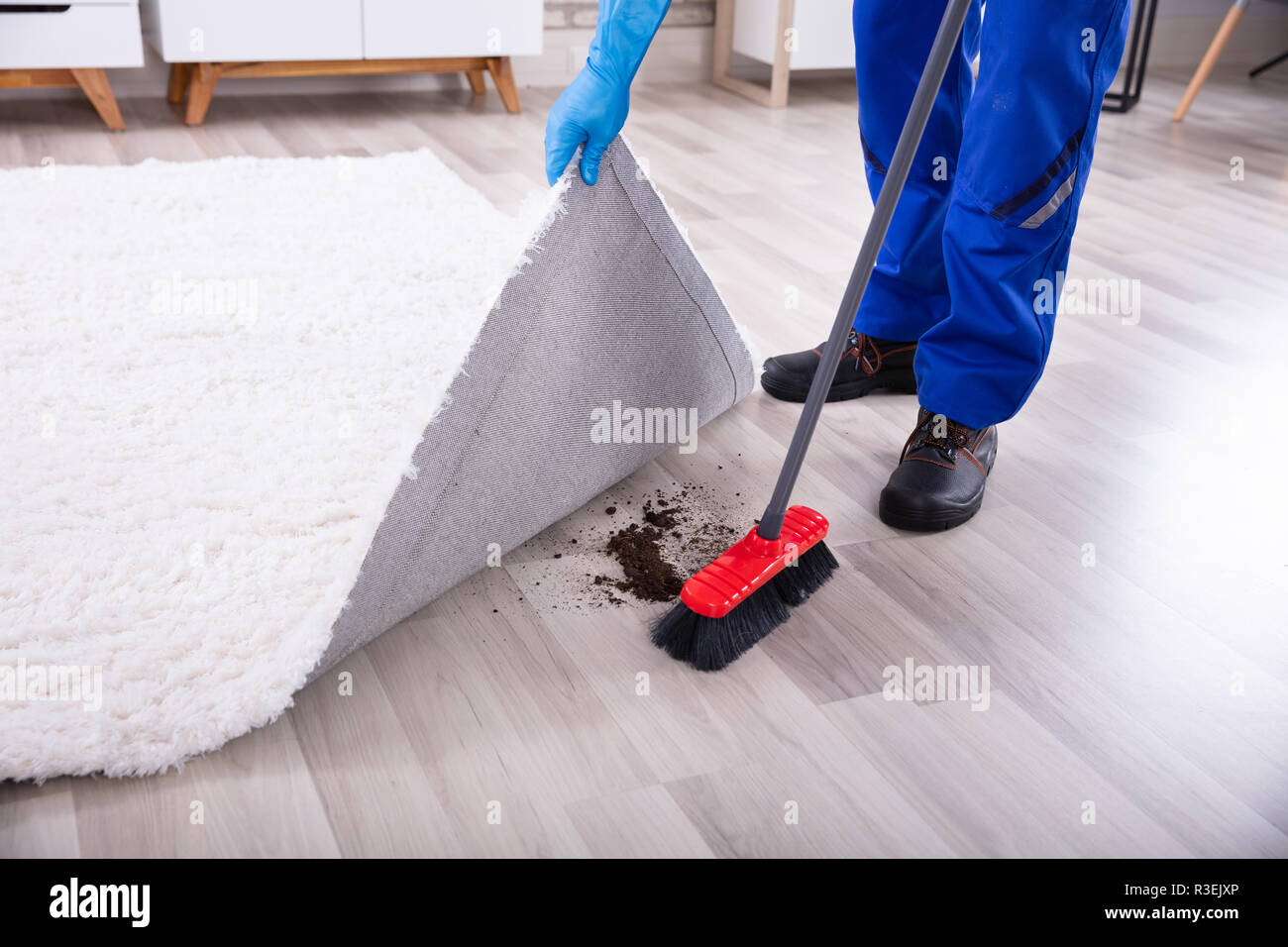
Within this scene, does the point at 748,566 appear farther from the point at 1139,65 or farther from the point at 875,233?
the point at 1139,65

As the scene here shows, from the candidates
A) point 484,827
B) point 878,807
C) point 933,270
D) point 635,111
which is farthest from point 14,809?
point 635,111

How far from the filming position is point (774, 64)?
3420 millimetres

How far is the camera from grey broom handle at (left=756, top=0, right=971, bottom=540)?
3.28 feet

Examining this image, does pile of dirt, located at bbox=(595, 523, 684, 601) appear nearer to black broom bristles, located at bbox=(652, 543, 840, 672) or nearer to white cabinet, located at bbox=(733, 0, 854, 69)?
black broom bristles, located at bbox=(652, 543, 840, 672)

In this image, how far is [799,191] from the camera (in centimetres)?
261

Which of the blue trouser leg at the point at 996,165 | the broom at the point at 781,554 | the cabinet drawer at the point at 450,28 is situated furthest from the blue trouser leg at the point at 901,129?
the cabinet drawer at the point at 450,28

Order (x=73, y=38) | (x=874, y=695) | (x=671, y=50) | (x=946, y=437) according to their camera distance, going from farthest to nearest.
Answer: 1. (x=671, y=50)
2. (x=73, y=38)
3. (x=946, y=437)
4. (x=874, y=695)

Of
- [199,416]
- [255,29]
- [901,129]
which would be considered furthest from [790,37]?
[199,416]

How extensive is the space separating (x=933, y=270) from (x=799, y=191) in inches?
44.8

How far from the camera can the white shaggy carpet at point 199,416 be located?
0.98 metres

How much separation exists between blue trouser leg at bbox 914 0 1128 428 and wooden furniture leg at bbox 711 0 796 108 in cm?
231

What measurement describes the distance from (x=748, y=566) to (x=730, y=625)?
6 centimetres

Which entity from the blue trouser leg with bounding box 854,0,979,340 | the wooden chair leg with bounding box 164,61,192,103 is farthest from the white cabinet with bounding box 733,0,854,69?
the blue trouser leg with bounding box 854,0,979,340

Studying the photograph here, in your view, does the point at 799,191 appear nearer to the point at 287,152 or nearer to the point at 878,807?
the point at 287,152
